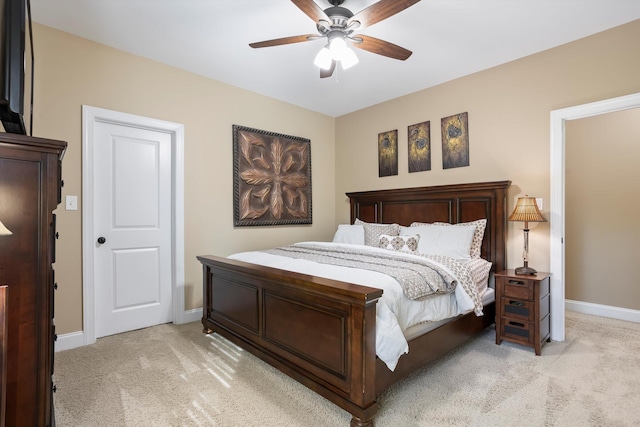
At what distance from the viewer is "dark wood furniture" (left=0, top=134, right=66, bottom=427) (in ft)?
3.66

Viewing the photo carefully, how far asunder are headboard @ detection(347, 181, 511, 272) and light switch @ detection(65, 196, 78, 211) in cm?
317

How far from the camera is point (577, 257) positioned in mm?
3838

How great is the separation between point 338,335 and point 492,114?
2894 millimetres

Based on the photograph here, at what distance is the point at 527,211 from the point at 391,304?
178 cm

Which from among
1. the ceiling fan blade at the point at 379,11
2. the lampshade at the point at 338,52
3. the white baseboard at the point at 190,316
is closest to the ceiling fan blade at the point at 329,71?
the lampshade at the point at 338,52

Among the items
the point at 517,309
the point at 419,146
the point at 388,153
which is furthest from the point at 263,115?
the point at 517,309

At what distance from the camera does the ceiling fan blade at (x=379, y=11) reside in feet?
6.20

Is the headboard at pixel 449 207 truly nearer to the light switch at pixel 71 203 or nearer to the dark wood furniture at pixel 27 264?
the light switch at pixel 71 203

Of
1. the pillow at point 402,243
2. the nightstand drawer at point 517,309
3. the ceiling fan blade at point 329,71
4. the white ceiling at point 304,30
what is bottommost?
the nightstand drawer at point 517,309

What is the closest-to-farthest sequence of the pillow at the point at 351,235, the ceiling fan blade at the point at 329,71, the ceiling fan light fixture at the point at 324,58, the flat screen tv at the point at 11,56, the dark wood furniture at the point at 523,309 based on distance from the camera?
the flat screen tv at the point at 11,56 < the ceiling fan light fixture at the point at 324,58 < the dark wood furniture at the point at 523,309 < the ceiling fan blade at the point at 329,71 < the pillow at the point at 351,235

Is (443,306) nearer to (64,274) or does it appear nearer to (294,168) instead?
(294,168)

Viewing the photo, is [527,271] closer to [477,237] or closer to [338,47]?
[477,237]

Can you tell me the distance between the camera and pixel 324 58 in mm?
2486

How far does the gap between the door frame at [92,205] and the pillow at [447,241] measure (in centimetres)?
252
